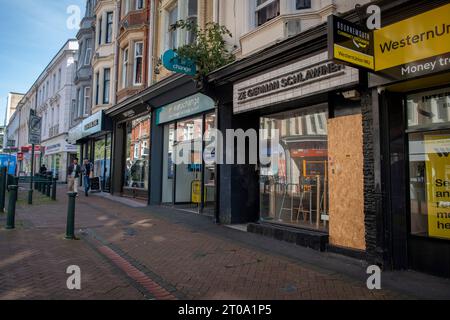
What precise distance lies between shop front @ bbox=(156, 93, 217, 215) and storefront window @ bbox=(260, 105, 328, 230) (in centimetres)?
232

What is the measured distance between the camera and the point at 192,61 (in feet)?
30.9

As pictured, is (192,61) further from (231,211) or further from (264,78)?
(231,211)

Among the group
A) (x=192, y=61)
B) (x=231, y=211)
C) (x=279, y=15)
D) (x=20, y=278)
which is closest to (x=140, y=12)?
(x=192, y=61)

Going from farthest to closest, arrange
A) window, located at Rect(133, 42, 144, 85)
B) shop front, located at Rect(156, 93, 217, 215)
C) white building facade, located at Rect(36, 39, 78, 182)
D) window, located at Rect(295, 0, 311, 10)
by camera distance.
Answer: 1. white building facade, located at Rect(36, 39, 78, 182)
2. window, located at Rect(133, 42, 144, 85)
3. shop front, located at Rect(156, 93, 217, 215)
4. window, located at Rect(295, 0, 311, 10)

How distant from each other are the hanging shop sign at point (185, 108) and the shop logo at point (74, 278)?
6.08 metres

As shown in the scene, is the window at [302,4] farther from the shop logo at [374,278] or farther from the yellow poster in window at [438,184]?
the shop logo at [374,278]

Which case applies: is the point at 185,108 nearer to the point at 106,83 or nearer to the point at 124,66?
the point at 124,66

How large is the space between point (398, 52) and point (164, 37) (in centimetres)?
1002

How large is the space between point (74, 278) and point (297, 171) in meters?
5.20

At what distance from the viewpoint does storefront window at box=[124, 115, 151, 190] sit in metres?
14.7

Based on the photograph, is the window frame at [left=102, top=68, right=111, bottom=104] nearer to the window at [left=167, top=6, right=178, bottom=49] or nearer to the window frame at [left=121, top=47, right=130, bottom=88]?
the window frame at [left=121, top=47, right=130, bottom=88]

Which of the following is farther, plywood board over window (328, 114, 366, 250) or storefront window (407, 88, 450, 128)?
plywood board over window (328, 114, 366, 250)

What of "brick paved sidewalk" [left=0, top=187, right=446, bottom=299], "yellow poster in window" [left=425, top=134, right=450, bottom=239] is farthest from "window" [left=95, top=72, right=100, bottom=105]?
"yellow poster in window" [left=425, top=134, right=450, bottom=239]

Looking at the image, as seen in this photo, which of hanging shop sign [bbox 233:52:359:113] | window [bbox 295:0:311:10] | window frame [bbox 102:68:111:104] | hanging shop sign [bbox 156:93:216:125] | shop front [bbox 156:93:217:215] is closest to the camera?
hanging shop sign [bbox 233:52:359:113]
